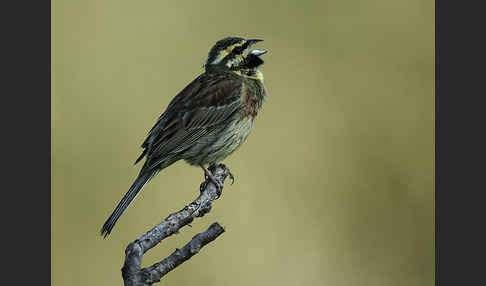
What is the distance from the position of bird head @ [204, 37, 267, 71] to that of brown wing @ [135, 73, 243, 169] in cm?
12

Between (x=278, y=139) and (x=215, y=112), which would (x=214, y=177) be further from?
(x=278, y=139)

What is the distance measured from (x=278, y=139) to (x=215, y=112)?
161 cm

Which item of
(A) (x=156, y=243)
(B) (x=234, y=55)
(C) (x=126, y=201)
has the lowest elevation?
(A) (x=156, y=243)

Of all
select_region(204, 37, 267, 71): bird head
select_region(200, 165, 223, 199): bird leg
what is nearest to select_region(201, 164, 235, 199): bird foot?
select_region(200, 165, 223, 199): bird leg

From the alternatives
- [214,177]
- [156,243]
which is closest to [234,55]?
[214,177]

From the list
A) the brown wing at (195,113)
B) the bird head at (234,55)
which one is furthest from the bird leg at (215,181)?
the bird head at (234,55)

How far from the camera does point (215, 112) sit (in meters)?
5.25

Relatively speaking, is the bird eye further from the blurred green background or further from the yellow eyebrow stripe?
the blurred green background

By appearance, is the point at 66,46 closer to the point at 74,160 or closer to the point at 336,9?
the point at 74,160

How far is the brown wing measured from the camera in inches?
199

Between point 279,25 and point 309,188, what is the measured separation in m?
2.00

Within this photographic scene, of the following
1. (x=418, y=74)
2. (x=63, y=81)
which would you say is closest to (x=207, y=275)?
(x=63, y=81)

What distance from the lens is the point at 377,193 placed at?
6609 mm

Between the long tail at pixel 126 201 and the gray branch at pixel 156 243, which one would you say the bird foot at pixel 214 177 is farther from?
the gray branch at pixel 156 243
